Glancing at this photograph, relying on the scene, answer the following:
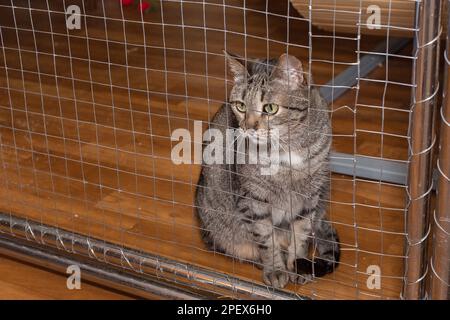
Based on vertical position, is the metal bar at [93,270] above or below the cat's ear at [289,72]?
below

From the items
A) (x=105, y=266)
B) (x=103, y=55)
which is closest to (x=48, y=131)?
(x=103, y=55)

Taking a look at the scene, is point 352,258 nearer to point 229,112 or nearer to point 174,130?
point 229,112

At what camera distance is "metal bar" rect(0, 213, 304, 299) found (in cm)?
146

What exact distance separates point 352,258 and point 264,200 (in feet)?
1.02

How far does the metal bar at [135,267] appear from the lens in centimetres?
146

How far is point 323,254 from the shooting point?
5.46ft

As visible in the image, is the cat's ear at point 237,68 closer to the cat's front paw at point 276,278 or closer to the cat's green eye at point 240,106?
the cat's green eye at point 240,106

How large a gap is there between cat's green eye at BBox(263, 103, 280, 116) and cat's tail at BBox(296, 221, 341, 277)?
0.33 m

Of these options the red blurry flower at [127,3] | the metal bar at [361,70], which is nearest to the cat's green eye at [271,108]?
the metal bar at [361,70]

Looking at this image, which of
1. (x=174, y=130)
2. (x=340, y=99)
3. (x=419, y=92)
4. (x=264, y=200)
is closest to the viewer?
(x=419, y=92)

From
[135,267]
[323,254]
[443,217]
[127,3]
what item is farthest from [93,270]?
[127,3]

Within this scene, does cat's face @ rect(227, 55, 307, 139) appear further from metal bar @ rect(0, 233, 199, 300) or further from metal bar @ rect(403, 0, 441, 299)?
metal bar @ rect(0, 233, 199, 300)

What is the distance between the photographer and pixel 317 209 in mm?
1609

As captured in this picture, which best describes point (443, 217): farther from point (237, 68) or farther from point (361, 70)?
point (361, 70)
